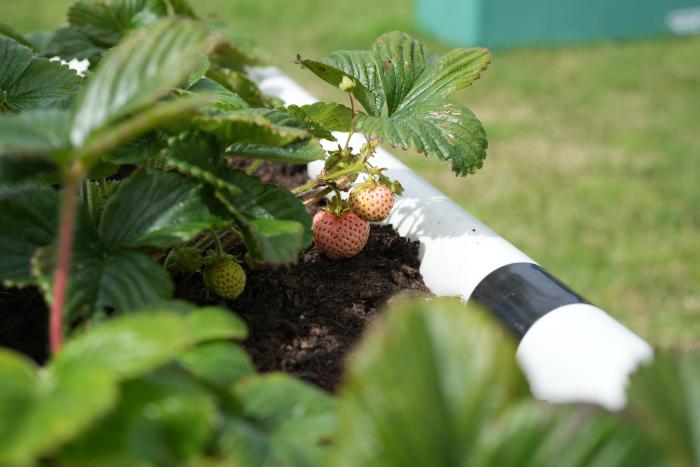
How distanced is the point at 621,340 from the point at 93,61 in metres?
0.95

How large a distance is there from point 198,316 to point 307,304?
35 centimetres

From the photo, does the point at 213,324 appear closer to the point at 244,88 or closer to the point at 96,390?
the point at 96,390

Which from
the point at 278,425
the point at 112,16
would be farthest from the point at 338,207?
the point at 112,16

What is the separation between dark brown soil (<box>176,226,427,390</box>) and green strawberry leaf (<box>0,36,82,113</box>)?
0.85 ft

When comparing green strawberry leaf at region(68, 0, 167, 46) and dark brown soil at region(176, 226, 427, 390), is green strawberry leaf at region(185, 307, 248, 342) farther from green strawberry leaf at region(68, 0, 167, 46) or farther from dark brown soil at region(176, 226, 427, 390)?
green strawberry leaf at region(68, 0, 167, 46)

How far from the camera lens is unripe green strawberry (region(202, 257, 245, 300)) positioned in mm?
793

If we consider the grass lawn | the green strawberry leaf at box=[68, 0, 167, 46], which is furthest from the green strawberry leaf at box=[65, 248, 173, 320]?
Answer: the grass lawn

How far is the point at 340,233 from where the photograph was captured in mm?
904

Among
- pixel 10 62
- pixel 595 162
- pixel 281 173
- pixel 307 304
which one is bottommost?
pixel 595 162

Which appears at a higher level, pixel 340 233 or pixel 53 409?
pixel 53 409

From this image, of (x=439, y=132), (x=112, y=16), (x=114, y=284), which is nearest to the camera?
(x=114, y=284)

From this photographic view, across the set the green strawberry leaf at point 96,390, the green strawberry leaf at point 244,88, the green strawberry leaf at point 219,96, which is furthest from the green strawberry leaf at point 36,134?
the green strawberry leaf at point 244,88

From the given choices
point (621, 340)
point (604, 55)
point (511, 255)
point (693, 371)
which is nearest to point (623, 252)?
point (511, 255)

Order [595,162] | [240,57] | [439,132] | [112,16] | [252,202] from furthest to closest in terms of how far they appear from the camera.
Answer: [595,162] < [112,16] < [240,57] < [439,132] < [252,202]
